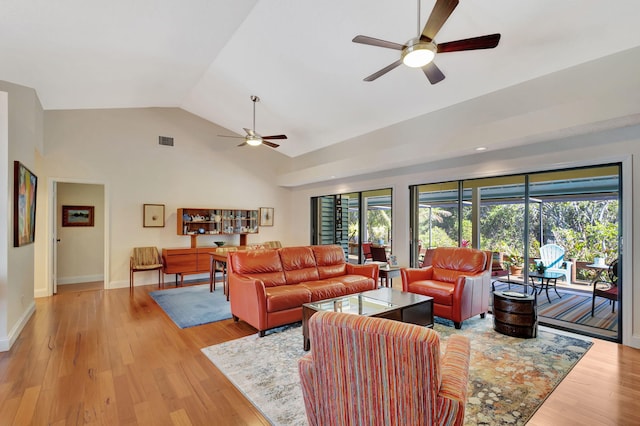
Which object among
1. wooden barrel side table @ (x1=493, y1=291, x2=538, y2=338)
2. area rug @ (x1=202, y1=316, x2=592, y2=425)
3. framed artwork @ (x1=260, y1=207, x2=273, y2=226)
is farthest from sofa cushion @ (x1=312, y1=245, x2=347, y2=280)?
framed artwork @ (x1=260, y1=207, x2=273, y2=226)

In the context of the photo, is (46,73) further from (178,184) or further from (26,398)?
(26,398)

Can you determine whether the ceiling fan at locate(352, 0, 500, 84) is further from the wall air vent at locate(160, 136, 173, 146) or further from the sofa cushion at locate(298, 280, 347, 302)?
the wall air vent at locate(160, 136, 173, 146)

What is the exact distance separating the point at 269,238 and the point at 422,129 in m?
5.01

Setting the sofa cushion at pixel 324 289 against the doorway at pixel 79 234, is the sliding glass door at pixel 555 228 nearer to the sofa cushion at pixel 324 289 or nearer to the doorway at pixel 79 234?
the sofa cushion at pixel 324 289

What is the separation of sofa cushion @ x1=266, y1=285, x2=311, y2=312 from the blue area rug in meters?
1.10

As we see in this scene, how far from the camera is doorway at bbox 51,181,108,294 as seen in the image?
681 centimetres

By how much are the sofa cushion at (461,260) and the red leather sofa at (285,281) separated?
3.21 feet

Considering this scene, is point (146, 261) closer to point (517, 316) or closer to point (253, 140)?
point (253, 140)

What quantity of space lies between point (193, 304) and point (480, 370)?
13.5 feet

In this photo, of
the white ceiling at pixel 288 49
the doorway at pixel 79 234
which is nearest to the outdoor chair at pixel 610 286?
the white ceiling at pixel 288 49

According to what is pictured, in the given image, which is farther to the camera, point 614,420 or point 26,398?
point 26,398

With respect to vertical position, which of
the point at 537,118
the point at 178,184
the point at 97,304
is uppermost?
the point at 537,118

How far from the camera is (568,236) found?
14.4 feet

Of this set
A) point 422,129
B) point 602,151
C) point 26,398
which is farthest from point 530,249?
point 26,398
